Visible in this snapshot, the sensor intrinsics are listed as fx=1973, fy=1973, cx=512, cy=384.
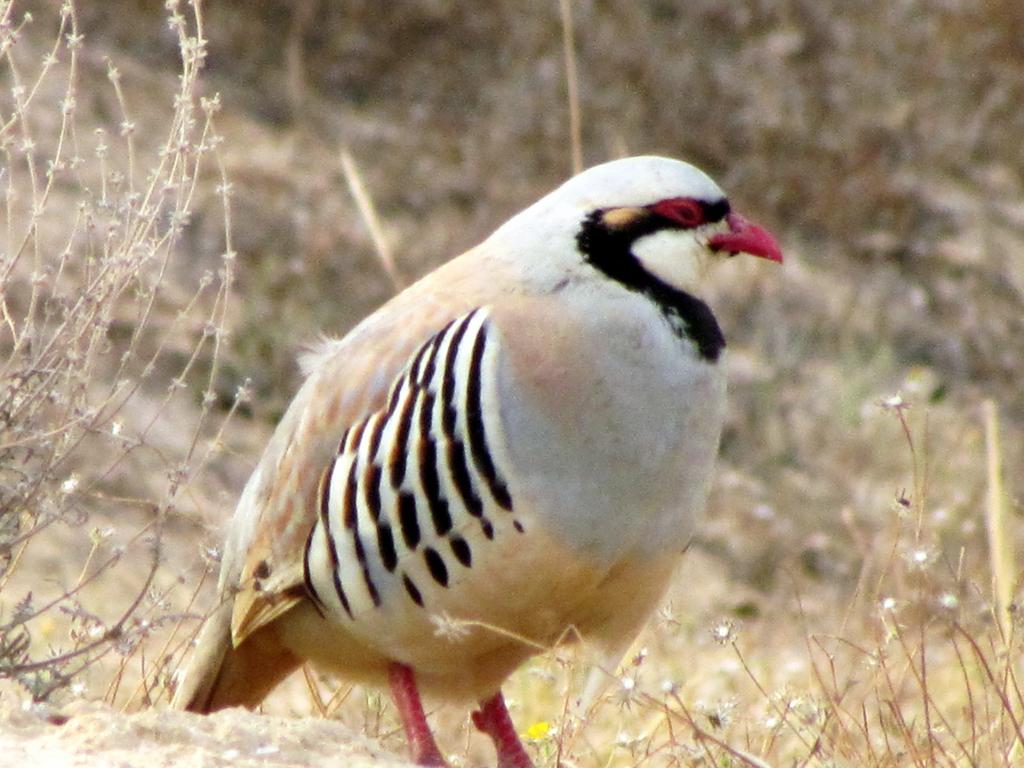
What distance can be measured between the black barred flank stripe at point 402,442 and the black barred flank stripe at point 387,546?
76 mm

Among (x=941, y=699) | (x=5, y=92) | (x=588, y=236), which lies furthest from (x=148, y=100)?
(x=588, y=236)

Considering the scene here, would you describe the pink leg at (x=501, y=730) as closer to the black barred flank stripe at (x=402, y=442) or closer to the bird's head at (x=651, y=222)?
the black barred flank stripe at (x=402, y=442)

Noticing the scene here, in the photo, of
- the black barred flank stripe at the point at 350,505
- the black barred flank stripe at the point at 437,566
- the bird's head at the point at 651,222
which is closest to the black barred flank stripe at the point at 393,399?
the black barred flank stripe at the point at 350,505

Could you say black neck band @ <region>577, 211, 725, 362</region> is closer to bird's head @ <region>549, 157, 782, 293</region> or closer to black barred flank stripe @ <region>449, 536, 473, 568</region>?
bird's head @ <region>549, 157, 782, 293</region>

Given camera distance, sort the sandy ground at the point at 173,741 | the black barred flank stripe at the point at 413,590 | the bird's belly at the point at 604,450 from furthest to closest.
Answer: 1. the black barred flank stripe at the point at 413,590
2. the bird's belly at the point at 604,450
3. the sandy ground at the point at 173,741

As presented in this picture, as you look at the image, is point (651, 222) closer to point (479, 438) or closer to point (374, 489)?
point (479, 438)

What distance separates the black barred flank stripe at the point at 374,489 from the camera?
342cm

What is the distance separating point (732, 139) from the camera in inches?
333

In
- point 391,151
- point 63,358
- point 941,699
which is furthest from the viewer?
point 391,151

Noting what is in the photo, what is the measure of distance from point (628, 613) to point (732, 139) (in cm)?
524

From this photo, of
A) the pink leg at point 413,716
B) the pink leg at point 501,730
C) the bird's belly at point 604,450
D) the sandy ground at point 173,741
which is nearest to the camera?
the sandy ground at point 173,741

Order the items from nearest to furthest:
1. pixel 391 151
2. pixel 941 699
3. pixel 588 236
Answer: pixel 588 236 → pixel 941 699 → pixel 391 151

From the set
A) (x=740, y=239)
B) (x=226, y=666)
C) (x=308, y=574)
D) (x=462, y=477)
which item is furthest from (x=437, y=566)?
(x=740, y=239)

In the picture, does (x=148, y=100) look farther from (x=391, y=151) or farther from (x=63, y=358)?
(x=63, y=358)
